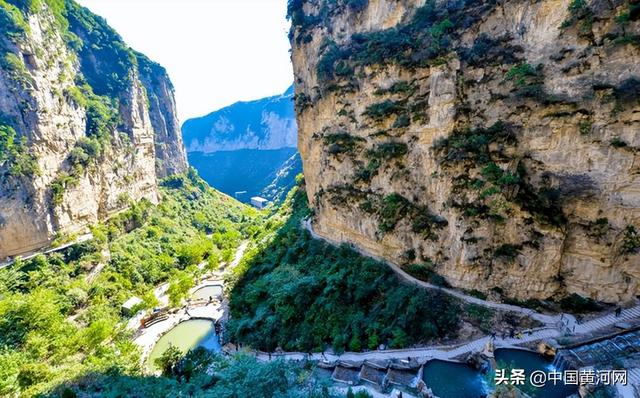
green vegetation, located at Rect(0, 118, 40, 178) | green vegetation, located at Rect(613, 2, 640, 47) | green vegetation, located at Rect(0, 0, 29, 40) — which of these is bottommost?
green vegetation, located at Rect(0, 118, 40, 178)

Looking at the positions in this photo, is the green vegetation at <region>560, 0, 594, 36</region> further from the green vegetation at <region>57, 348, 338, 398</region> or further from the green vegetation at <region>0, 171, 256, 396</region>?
the green vegetation at <region>0, 171, 256, 396</region>

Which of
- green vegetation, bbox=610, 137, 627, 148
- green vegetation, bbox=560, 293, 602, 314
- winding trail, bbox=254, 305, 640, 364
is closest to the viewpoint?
A: green vegetation, bbox=610, 137, 627, 148

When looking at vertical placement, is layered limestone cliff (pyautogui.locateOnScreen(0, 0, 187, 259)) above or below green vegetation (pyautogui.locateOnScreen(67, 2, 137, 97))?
below

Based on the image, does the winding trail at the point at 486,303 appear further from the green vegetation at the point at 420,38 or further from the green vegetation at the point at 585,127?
the green vegetation at the point at 420,38

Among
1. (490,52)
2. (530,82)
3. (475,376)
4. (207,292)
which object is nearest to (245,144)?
(207,292)

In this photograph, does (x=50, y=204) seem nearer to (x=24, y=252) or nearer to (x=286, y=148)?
(x=24, y=252)

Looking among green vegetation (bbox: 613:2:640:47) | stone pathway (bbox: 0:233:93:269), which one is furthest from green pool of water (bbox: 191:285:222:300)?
green vegetation (bbox: 613:2:640:47)
